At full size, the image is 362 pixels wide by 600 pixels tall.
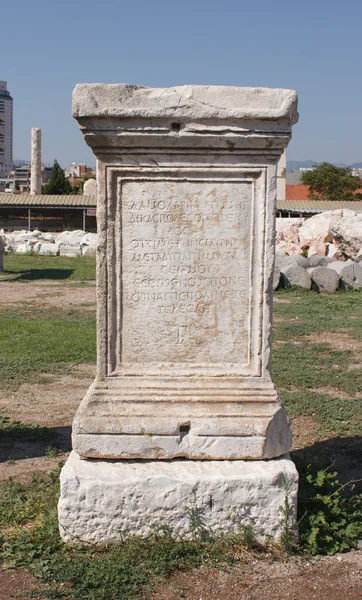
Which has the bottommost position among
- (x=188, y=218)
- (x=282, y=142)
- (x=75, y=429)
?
(x=75, y=429)

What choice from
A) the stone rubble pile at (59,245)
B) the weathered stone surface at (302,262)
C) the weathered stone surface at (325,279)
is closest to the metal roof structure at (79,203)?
the stone rubble pile at (59,245)

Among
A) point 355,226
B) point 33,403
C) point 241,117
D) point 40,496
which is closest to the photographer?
point 241,117

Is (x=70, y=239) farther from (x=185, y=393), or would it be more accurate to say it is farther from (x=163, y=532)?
(x=163, y=532)

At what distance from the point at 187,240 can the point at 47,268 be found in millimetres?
14009

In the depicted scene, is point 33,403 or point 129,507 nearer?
point 129,507

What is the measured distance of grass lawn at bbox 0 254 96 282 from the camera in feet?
50.3

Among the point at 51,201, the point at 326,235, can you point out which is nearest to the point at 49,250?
the point at 326,235

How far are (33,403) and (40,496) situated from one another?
216 centimetres

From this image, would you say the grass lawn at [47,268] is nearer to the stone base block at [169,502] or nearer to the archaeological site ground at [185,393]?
the archaeological site ground at [185,393]

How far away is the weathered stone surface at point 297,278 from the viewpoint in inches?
518

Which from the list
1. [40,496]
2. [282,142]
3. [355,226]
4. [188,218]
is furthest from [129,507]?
[355,226]

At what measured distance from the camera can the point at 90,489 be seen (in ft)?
11.3

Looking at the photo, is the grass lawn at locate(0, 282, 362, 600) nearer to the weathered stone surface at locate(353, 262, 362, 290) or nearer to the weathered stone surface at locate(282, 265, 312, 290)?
the weathered stone surface at locate(282, 265, 312, 290)

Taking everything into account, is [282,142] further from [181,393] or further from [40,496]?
[40,496]
